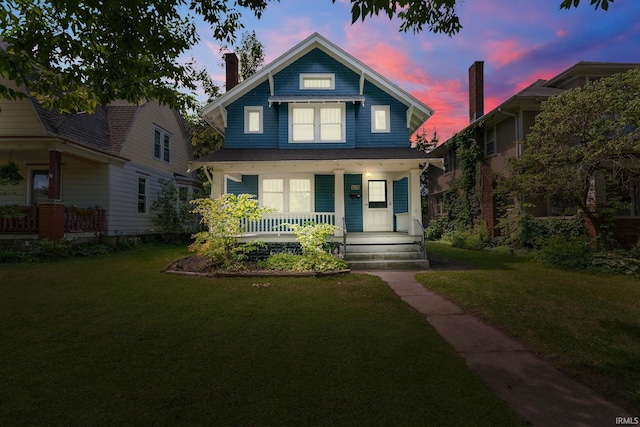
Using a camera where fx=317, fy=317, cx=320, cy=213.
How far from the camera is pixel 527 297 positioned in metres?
6.25

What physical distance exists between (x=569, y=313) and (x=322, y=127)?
406 inches

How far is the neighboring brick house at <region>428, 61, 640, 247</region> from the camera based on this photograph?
13750 millimetres

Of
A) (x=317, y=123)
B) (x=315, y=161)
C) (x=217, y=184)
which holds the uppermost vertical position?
(x=317, y=123)

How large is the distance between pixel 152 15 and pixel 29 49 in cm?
189

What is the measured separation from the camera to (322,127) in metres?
13.2

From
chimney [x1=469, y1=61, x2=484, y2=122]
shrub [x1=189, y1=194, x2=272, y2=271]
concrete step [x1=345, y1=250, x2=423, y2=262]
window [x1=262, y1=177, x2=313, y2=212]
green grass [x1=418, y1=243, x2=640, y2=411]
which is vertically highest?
chimney [x1=469, y1=61, x2=484, y2=122]

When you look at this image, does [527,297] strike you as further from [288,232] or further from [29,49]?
[29,49]

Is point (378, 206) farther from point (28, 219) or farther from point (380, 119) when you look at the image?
point (28, 219)

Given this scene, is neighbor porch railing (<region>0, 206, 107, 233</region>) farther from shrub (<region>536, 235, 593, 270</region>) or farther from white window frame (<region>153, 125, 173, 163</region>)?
shrub (<region>536, 235, 593, 270</region>)

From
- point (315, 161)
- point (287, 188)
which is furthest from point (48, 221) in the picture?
point (315, 161)

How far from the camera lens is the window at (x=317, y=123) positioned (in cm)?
1312

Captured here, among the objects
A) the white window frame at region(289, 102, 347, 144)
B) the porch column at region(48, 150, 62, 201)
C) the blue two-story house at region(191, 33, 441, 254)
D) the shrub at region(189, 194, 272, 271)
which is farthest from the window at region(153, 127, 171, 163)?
the shrub at region(189, 194, 272, 271)

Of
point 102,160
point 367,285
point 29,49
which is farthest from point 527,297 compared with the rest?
point 102,160

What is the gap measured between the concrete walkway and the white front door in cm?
762
